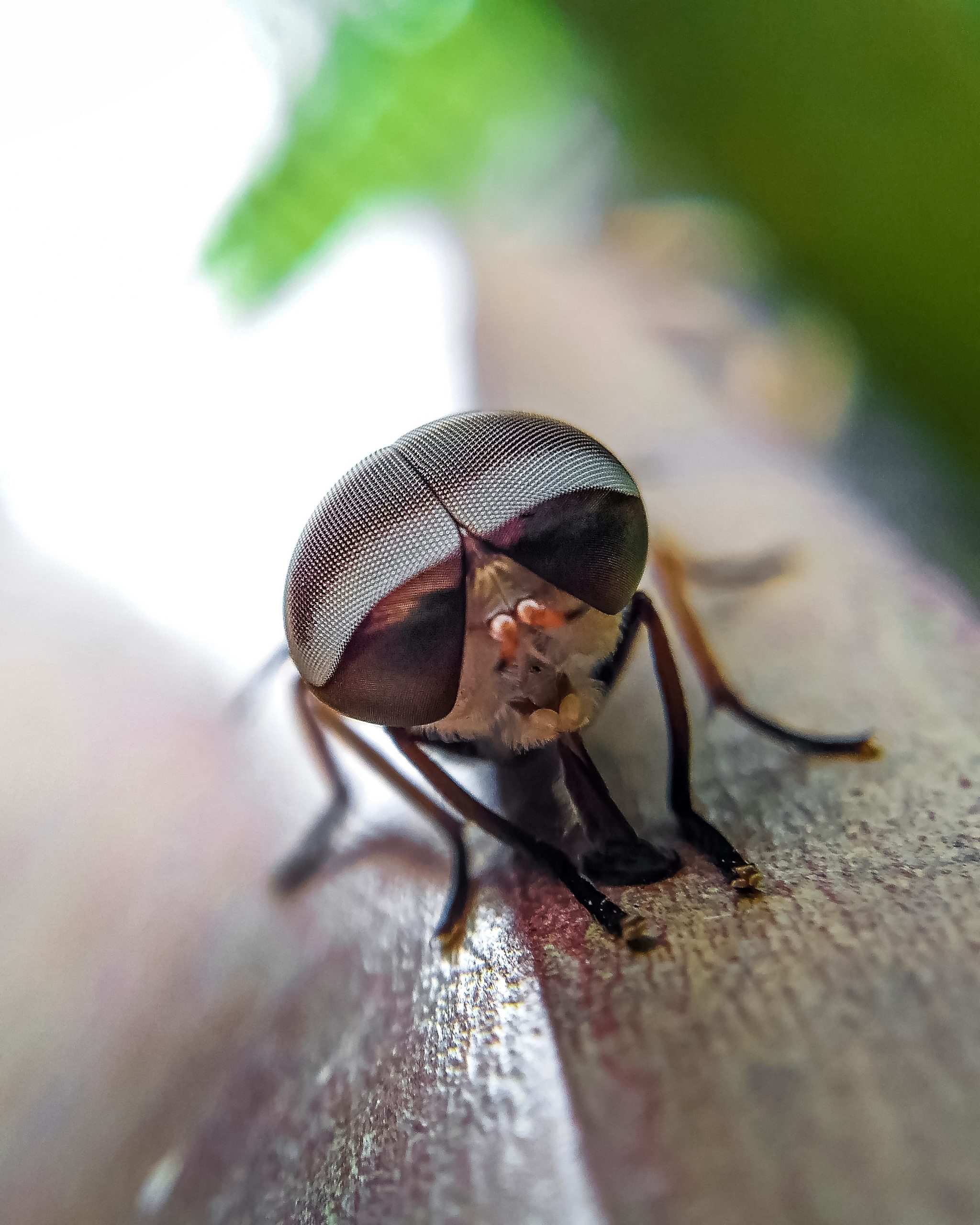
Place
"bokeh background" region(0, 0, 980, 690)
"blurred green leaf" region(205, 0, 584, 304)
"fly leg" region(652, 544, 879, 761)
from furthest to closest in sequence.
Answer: "blurred green leaf" region(205, 0, 584, 304), "bokeh background" region(0, 0, 980, 690), "fly leg" region(652, 544, 879, 761)

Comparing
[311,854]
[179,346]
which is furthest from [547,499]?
[179,346]

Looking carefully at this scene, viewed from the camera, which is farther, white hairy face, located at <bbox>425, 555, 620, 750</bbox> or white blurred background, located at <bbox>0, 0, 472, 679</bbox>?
white blurred background, located at <bbox>0, 0, 472, 679</bbox>

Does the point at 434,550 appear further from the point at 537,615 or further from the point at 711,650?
the point at 711,650

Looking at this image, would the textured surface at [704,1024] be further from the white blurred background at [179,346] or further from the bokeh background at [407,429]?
the white blurred background at [179,346]

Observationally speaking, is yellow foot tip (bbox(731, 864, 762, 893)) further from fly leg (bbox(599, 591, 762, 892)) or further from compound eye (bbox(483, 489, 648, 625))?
compound eye (bbox(483, 489, 648, 625))

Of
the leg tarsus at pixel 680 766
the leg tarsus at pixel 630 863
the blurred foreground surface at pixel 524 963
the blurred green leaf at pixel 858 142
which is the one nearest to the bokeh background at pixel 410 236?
the blurred green leaf at pixel 858 142

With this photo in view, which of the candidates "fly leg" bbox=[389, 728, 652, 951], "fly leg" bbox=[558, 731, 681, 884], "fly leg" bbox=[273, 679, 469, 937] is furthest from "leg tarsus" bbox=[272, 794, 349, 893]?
"fly leg" bbox=[558, 731, 681, 884]
